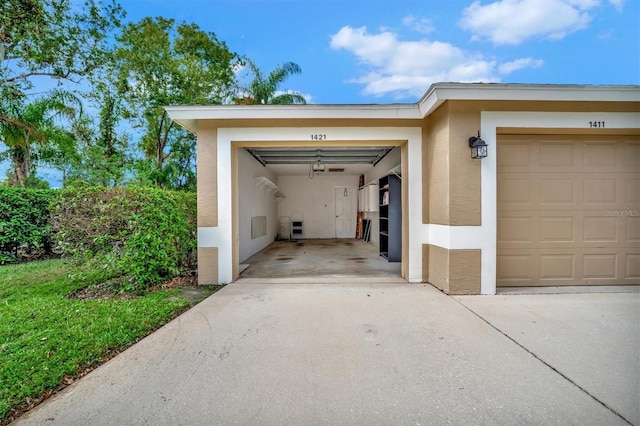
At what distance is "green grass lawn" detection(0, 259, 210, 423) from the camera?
2150 mm

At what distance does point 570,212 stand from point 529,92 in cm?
209

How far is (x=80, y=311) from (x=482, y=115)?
6149 mm

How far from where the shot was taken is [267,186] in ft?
34.5

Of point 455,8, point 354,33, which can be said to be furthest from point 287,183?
point 455,8

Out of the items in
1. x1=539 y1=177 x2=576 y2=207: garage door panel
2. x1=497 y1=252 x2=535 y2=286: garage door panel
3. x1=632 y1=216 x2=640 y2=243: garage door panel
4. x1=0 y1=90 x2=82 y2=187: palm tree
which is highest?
x1=0 y1=90 x2=82 y2=187: palm tree

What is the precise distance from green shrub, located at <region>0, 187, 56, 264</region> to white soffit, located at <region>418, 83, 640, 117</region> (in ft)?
27.4

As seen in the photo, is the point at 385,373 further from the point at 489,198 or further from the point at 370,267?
the point at 370,267

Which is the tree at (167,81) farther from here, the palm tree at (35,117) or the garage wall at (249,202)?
the garage wall at (249,202)

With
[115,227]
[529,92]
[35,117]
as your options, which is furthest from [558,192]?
[35,117]

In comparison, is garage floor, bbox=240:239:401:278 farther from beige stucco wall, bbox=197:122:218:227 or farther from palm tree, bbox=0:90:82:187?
palm tree, bbox=0:90:82:187

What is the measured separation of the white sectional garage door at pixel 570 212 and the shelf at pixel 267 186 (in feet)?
21.9

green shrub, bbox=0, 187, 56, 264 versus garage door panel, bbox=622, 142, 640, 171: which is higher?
garage door panel, bbox=622, 142, 640, 171

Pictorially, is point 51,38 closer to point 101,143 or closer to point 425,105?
point 101,143

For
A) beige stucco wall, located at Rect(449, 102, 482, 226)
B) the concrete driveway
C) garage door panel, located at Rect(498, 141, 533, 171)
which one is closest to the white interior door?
garage door panel, located at Rect(498, 141, 533, 171)
